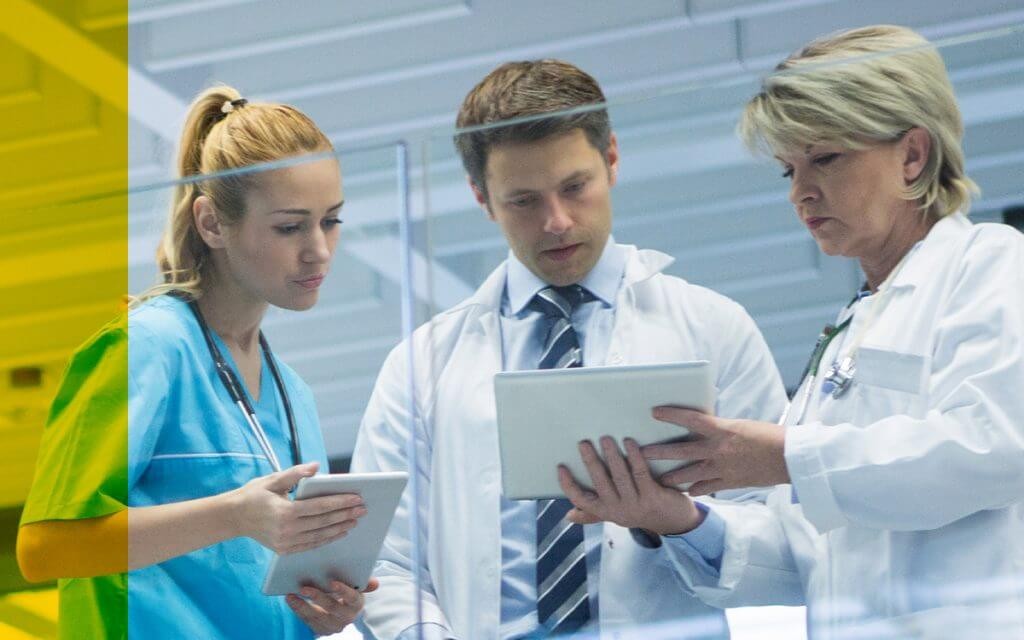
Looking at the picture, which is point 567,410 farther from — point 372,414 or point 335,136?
point 335,136

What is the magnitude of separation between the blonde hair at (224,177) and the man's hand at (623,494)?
25.2 inches

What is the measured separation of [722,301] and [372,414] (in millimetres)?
502

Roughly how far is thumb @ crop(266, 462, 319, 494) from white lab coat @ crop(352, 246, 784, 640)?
0.07 m

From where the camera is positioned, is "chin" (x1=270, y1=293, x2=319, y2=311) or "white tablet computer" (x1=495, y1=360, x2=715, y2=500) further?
"chin" (x1=270, y1=293, x2=319, y2=311)

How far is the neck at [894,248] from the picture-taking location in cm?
195

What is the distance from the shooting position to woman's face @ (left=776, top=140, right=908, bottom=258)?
1920mm

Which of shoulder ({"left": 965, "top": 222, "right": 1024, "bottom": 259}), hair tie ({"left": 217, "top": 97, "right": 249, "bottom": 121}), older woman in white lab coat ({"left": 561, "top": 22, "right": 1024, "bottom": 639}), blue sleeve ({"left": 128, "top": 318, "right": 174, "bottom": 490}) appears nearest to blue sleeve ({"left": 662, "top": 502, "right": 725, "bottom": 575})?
older woman in white lab coat ({"left": 561, "top": 22, "right": 1024, "bottom": 639})

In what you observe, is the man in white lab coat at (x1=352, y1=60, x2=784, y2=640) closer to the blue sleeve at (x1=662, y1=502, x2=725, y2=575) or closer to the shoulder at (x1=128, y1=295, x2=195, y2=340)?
the blue sleeve at (x1=662, y1=502, x2=725, y2=575)

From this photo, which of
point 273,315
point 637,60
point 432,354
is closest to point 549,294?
point 432,354

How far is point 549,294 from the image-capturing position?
6.83 ft

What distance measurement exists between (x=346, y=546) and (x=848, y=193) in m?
0.81
